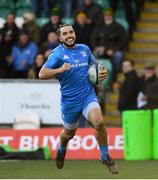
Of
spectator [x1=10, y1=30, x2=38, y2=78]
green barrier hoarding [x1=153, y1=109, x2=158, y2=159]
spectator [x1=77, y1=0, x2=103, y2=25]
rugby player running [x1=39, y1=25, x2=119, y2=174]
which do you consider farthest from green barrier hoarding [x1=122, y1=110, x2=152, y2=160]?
spectator [x1=77, y1=0, x2=103, y2=25]

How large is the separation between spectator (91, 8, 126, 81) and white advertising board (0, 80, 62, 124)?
1.58m

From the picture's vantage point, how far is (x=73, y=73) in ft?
40.6

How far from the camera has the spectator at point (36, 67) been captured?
1842 cm

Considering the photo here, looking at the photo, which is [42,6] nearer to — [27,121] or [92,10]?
[92,10]

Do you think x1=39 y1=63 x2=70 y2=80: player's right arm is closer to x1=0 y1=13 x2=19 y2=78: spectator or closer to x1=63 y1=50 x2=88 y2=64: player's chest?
x1=63 y1=50 x2=88 y2=64: player's chest

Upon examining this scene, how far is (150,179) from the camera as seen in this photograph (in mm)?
11914

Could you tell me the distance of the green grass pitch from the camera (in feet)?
41.4

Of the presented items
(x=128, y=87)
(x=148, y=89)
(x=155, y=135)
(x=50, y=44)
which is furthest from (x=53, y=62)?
(x=50, y=44)

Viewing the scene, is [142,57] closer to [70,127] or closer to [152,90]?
[152,90]

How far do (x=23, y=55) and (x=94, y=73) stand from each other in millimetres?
7137

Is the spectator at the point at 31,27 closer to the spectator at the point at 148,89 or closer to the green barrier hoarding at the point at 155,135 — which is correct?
the spectator at the point at 148,89

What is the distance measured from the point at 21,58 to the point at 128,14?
2.80 m

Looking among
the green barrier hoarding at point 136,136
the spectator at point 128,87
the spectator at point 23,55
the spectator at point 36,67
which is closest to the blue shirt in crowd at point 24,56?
the spectator at point 23,55

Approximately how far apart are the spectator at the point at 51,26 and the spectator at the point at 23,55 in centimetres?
37
